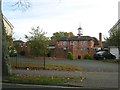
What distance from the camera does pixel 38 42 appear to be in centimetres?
4372

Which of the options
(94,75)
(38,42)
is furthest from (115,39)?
(94,75)

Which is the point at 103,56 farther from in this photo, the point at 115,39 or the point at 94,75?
the point at 94,75

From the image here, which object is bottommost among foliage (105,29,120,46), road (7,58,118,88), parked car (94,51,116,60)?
road (7,58,118,88)

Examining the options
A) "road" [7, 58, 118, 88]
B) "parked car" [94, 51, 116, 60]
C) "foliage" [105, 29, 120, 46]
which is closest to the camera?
"road" [7, 58, 118, 88]

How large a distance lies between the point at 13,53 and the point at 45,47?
437 centimetres

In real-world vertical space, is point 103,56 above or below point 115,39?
below

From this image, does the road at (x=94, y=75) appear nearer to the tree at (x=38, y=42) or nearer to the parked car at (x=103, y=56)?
the tree at (x=38, y=42)

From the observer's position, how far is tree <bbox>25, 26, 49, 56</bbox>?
42719mm

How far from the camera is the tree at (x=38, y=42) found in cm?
4272

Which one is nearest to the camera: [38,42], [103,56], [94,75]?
[94,75]

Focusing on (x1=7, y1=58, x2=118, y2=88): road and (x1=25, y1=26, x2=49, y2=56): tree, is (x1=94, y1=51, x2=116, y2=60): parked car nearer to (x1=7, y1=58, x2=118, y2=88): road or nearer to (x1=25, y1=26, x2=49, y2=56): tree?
(x1=25, y1=26, x2=49, y2=56): tree

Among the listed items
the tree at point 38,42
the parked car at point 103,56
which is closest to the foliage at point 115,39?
the parked car at point 103,56

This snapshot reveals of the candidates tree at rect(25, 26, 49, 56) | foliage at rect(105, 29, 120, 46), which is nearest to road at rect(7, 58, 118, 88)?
tree at rect(25, 26, 49, 56)

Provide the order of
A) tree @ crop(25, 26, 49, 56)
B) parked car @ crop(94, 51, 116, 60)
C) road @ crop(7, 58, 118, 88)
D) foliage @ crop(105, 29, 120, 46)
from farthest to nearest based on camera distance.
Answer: parked car @ crop(94, 51, 116, 60), foliage @ crop(105, 29, 120, 46), tree @ crop(25, 26, 49, 56), road @ crop(7, 58, 118, 88)
